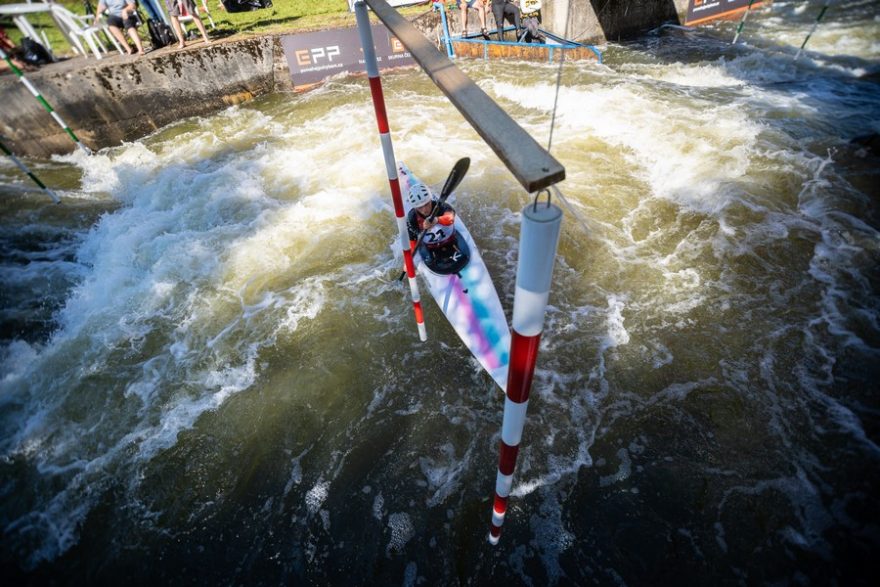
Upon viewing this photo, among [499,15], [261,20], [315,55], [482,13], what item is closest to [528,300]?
[315,55]

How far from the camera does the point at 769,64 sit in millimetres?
9836

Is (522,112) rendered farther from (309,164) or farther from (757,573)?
(757,573)

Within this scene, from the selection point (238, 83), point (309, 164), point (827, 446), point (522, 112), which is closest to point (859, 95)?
point (522, 112)

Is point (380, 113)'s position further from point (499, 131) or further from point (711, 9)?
point (711, 9)

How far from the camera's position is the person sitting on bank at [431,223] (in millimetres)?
4762

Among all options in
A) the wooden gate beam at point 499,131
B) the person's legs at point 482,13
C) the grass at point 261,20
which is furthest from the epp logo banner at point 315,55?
the wooden gate beam at point 499,131

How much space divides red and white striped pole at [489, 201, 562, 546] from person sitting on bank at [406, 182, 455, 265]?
3149mm

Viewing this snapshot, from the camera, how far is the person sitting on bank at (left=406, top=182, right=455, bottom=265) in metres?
4.76

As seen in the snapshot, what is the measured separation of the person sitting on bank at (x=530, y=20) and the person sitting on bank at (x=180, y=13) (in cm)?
896

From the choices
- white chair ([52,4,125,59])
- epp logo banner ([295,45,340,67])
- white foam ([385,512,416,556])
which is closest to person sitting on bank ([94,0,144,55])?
white chair ([52,4,125,59])

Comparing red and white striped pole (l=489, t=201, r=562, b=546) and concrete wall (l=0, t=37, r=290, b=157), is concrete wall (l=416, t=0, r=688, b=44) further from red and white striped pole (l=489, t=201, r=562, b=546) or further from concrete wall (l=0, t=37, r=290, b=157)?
red and white striped pole (l=489, t=201, r=562, b=546)

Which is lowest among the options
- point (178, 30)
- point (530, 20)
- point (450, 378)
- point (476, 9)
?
point (450, 378)

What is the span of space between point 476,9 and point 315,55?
5.17m

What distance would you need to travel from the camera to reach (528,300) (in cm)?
138
